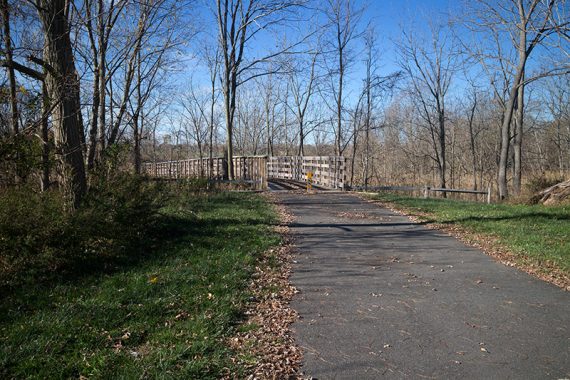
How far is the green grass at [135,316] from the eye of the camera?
3.55 metres

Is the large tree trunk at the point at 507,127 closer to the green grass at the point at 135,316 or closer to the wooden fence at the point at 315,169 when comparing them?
the wooden fence at the point at 315,169

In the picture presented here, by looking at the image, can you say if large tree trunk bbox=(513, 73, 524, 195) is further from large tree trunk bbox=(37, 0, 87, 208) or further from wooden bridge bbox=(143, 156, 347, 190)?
large tree trunk bbox=(37, 0, 87, 208)

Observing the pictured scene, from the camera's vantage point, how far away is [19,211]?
253 inches

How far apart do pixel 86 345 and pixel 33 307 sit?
Result: 1397 millimetres

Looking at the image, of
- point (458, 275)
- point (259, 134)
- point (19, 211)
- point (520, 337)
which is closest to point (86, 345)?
point (19, 211)

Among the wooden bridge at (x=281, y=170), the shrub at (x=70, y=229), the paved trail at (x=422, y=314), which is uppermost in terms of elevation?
the wooden bridge at (x=281, y=170)

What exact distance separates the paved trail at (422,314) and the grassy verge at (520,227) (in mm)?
815

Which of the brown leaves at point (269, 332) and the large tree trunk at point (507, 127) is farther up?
the large tree trunk at point (507, 127)

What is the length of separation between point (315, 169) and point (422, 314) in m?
20.1

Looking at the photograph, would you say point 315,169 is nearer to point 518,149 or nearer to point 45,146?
point 518,149

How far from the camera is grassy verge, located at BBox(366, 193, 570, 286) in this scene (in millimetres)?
7559

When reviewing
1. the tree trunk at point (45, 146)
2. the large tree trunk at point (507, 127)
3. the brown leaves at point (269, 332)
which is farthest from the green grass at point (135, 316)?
the large tree trunk at point (507, 127)

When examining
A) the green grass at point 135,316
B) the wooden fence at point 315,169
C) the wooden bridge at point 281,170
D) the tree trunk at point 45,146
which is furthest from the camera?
the wooden fence at point 315,169

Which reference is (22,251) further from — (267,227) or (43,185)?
(267,227)
